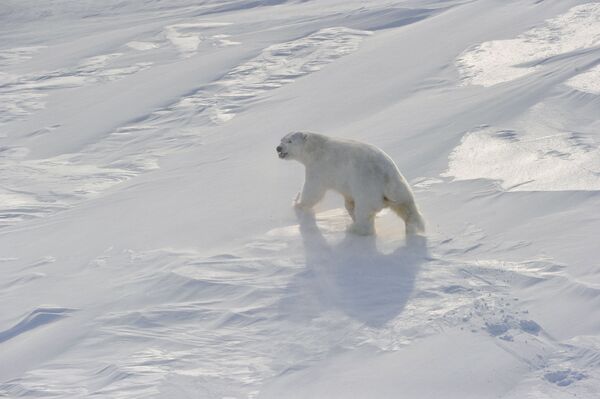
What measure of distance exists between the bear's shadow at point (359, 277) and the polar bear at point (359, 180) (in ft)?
0.67

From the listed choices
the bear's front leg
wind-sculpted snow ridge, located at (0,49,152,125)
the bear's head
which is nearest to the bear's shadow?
the bear's front leg

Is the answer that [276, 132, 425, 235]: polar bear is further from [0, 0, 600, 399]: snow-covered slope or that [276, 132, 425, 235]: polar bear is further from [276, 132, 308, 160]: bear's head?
[0, 0, 600, 399]: snow-covered slope

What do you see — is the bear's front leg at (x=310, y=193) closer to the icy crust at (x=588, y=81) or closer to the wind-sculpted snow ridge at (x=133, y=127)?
the wind-sculpted snow ridge at (x=133, y=127)

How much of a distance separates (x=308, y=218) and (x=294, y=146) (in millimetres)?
677

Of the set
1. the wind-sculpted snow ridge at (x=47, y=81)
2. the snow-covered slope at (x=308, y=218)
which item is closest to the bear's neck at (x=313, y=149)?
the snow-covered slope at (x=308, y=218)

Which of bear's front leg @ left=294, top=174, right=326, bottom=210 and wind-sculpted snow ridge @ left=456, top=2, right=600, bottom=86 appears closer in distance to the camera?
bear's front leg @ left=294, top=174, right=326, bottom=210

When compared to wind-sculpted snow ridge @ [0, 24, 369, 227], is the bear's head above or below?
above

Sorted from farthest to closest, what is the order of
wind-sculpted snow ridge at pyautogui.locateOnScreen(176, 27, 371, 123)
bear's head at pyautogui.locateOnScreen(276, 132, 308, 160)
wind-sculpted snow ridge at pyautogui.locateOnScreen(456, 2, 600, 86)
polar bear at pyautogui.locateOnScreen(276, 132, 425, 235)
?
wind-sculpted snow ridge at pyautogui.locateOnScreen(176, 27, 371, 123)
wind-sculpted snow ridge at pyautogui.locateOnScreen(456, 2, 600, 86)
bear's head at pyautogui.locateOnScreen(276, 132, 308, 160)
polar bear at pyautogui.locateOnScreen(276, 132, 425, 235)

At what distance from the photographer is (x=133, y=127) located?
13492 millimetres

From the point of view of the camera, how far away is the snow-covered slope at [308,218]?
632 centimetres

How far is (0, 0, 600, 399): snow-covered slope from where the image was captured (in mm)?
6316

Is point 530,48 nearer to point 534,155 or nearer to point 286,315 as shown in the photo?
point 534,155

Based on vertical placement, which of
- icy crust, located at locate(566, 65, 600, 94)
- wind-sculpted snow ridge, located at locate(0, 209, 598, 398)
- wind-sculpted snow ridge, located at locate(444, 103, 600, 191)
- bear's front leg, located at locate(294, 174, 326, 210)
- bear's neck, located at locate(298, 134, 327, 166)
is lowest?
wind-sculpted snow ridge, located at locate(0, 209, 598, 398)

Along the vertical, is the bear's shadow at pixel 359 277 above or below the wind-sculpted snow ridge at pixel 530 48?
below
